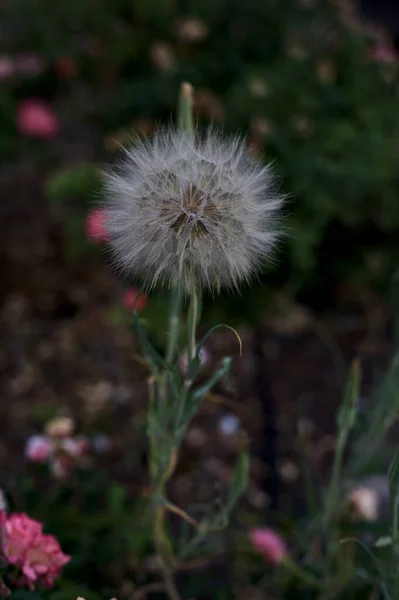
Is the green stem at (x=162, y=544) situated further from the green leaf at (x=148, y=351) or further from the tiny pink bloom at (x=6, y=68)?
the tiny pink bloom at (x=6, y=68)

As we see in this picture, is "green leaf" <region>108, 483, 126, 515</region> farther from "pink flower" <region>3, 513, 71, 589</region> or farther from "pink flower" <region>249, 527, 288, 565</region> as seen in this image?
"pink flower" <region>3, 513, 71, 589</region>

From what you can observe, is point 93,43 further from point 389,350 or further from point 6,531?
point 6,531

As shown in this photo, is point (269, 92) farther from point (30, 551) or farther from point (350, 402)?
point (30, 551)

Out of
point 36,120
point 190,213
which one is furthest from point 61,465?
point 36,120

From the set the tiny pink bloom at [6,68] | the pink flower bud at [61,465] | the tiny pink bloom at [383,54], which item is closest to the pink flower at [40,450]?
the pink flower bud at [61,465]

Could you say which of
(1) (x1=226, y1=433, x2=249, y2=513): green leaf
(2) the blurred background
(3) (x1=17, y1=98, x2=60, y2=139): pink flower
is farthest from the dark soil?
(1) (x1=226, y1=433, x2=249, y2=513): green leaf
